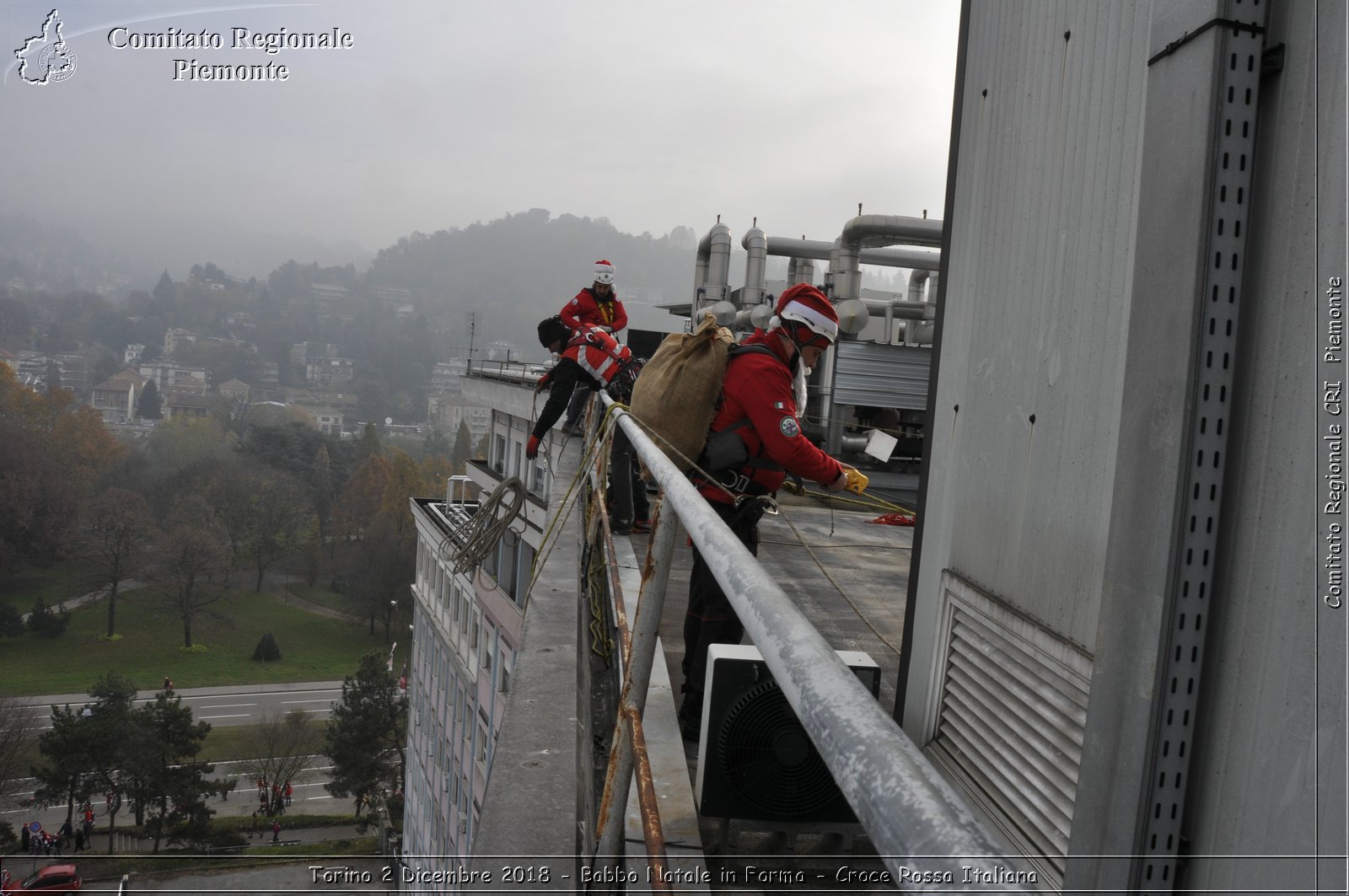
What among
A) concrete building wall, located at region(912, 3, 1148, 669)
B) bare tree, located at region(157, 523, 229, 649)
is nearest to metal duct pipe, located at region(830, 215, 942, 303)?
concrete building wall, located at region(912, 3, 1148, 669)

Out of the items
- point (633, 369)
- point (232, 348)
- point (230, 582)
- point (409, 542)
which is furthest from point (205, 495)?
point (633, 369)

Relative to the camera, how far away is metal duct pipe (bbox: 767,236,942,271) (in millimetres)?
25484

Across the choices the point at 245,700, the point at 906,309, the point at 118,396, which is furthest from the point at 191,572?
the point at 906,309

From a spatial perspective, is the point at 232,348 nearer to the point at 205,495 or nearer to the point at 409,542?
the point at 205,495

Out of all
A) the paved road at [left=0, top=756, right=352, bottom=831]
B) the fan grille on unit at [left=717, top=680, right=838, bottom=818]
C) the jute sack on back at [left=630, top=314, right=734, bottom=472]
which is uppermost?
the jute sack on back at [left=630, top=314, right=734, bottom=472]

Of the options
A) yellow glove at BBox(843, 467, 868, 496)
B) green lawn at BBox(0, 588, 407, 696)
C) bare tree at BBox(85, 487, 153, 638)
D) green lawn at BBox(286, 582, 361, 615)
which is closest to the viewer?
yellow glove at BBox(843, 467, 868, 496)

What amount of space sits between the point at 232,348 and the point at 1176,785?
544ft

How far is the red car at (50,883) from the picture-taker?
32125mm

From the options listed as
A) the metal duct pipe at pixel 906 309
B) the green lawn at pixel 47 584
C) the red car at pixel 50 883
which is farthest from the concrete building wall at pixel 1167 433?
the green lawn at pixel 47 584

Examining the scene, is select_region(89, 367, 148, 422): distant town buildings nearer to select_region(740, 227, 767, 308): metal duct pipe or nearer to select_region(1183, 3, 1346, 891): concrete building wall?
select_region(740, 227, 767, 308): metal duct pipe

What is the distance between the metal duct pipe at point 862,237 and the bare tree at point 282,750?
1784 inches

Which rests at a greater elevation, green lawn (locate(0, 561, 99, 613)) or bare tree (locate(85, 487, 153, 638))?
bare tree (locate(85, 487, 153, 638))

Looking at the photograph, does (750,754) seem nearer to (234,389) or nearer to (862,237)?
(862,237)

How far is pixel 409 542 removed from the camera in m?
84.4
